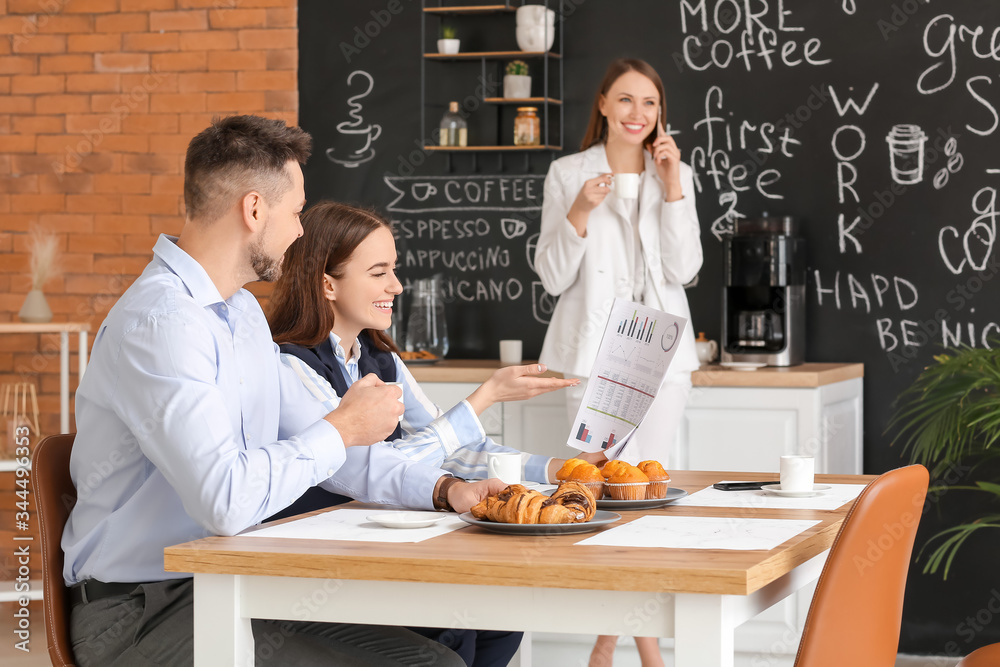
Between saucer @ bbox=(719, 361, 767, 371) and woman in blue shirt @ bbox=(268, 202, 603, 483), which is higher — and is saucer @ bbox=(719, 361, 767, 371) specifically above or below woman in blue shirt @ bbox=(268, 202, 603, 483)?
below

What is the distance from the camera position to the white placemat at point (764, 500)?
6.37 feet

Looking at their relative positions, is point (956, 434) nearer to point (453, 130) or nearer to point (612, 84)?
point (612, 84)

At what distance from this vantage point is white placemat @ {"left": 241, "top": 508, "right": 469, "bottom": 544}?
1.67 meters

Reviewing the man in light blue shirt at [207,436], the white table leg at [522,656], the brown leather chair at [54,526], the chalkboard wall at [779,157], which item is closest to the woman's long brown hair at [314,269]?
the man in light blue shirt at [207,436]

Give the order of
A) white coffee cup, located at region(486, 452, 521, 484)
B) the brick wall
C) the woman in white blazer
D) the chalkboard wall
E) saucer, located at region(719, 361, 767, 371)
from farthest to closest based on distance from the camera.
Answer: the brick wall → the chalkboard wall → saucer, located at region(719, 361, 767, 371) → the woman in white blazer → white coffee cup, located at region(486, 452, 521, 484)

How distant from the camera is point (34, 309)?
14.5ft

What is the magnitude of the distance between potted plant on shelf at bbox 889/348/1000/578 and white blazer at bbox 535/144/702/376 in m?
0.73

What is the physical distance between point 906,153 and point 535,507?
9.66 ft

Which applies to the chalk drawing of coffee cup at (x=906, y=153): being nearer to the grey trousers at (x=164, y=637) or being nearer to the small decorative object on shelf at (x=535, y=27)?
the small decorative object on shelf at (x=535, y=27)

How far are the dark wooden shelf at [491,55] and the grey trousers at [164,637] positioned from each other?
9.64 ft

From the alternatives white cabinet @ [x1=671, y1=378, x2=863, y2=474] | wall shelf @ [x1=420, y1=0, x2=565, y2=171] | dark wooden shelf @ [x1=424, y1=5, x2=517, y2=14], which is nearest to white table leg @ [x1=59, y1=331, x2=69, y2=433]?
wall shelf @ [x1=420, y1=0, x2=565, y2=171]

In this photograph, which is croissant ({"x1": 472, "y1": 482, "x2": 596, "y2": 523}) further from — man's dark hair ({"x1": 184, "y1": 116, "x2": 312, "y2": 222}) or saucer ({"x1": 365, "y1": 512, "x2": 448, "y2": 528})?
man's dark hair ({"x1": 184, "y1": 116, "x2": 312, "y2": 222})

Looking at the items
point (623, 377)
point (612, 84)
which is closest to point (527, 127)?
point (612, 84)

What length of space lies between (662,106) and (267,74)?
1832 millimetres
